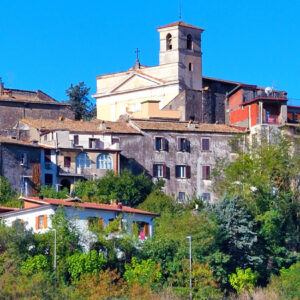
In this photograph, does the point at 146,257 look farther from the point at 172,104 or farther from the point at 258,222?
the point at 172,104

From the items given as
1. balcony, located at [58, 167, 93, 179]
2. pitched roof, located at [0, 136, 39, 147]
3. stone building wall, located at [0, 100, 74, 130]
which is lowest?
balcony, located at [58, 167, 93, 179]

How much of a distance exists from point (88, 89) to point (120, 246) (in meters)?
43.6

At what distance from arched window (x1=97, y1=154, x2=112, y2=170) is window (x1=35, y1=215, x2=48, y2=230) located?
560 inches

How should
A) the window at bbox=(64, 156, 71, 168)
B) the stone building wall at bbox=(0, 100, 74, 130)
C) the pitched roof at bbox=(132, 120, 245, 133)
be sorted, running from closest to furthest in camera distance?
1. the window at bbox=(64, 156, 71, 168)
2. the pitched roof at bbox=(132, 120, 245, 133)
3. the stone building wall at bbox=(0, 100, 74, 130)

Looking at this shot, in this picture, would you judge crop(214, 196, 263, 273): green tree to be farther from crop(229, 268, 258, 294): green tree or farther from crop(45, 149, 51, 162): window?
crop(45, 149, 51, 162): window

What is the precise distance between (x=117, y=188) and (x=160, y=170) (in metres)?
5.74

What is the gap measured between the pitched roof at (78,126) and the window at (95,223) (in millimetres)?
14821

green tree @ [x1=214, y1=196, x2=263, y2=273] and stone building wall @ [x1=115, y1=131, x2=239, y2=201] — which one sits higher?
stone building wall @ [x1=115, y1=131, x2=239, y2=201]

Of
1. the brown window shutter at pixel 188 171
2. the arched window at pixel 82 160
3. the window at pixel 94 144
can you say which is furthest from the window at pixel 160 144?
the arched window at pixel 82 160

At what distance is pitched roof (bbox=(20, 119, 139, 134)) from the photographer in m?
76.5

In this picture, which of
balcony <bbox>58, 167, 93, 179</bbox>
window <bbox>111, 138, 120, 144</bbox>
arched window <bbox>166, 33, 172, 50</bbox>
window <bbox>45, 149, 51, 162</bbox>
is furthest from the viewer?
arched window <bbox>166, 33, 172, 50</bbox>

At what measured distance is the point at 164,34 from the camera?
87938 millimetres

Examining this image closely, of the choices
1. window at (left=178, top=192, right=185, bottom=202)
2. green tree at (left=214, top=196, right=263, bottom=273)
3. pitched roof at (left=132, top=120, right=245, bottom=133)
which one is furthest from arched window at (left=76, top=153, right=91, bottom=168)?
green tree at (left=214, top=196, right=263, bottom=273)

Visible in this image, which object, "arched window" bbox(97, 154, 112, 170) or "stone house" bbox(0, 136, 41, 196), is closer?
"stone house" bbox(0, 136, 41, 196)
